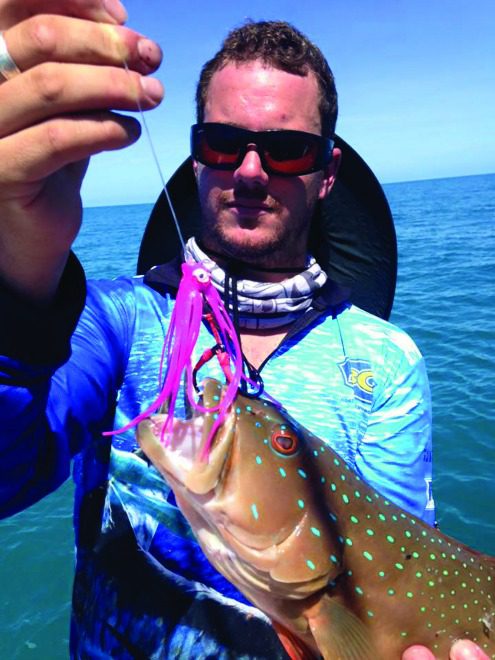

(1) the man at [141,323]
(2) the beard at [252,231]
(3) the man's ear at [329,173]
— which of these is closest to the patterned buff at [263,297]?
(1) the man at [141,323]

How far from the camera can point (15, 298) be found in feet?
5.08

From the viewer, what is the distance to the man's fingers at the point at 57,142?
47.7 inches

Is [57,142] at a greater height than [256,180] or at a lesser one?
greater

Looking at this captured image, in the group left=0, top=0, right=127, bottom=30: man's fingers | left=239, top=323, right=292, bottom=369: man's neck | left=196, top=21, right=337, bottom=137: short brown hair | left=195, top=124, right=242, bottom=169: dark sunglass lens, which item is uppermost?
left=196, top=21, right=337, bottom=137: short brown hair

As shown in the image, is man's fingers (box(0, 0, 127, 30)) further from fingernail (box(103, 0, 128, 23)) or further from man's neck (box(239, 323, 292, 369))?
man's neck (box(239, 323, 292, 369))

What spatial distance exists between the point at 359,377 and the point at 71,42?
219 centimetres

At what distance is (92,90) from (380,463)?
2.28 metres

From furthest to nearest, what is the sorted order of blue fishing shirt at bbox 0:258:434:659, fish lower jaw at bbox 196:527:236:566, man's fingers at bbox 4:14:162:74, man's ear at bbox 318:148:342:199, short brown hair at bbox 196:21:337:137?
man's ear at bbox 318:148:342:199, short brown hair at bbox 196:21:337:137, blue fishing shirt at bbox 0:258:434:659, fish lower jaw at bbox 196:527:236:566, man's fingers at bbox 4:14:162:74

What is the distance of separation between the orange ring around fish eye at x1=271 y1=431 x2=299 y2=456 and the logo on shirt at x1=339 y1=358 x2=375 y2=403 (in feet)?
2.94

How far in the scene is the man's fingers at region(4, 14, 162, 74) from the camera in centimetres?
115

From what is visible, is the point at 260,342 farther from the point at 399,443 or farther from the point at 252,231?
the point at 399,443

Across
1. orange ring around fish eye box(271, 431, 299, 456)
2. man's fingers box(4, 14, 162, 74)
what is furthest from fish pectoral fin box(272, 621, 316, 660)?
man's fingers box(4, 14, 162, 74)

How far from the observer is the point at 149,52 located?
4.04 feet

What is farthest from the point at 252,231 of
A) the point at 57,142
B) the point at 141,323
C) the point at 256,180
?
the point at 57,142
